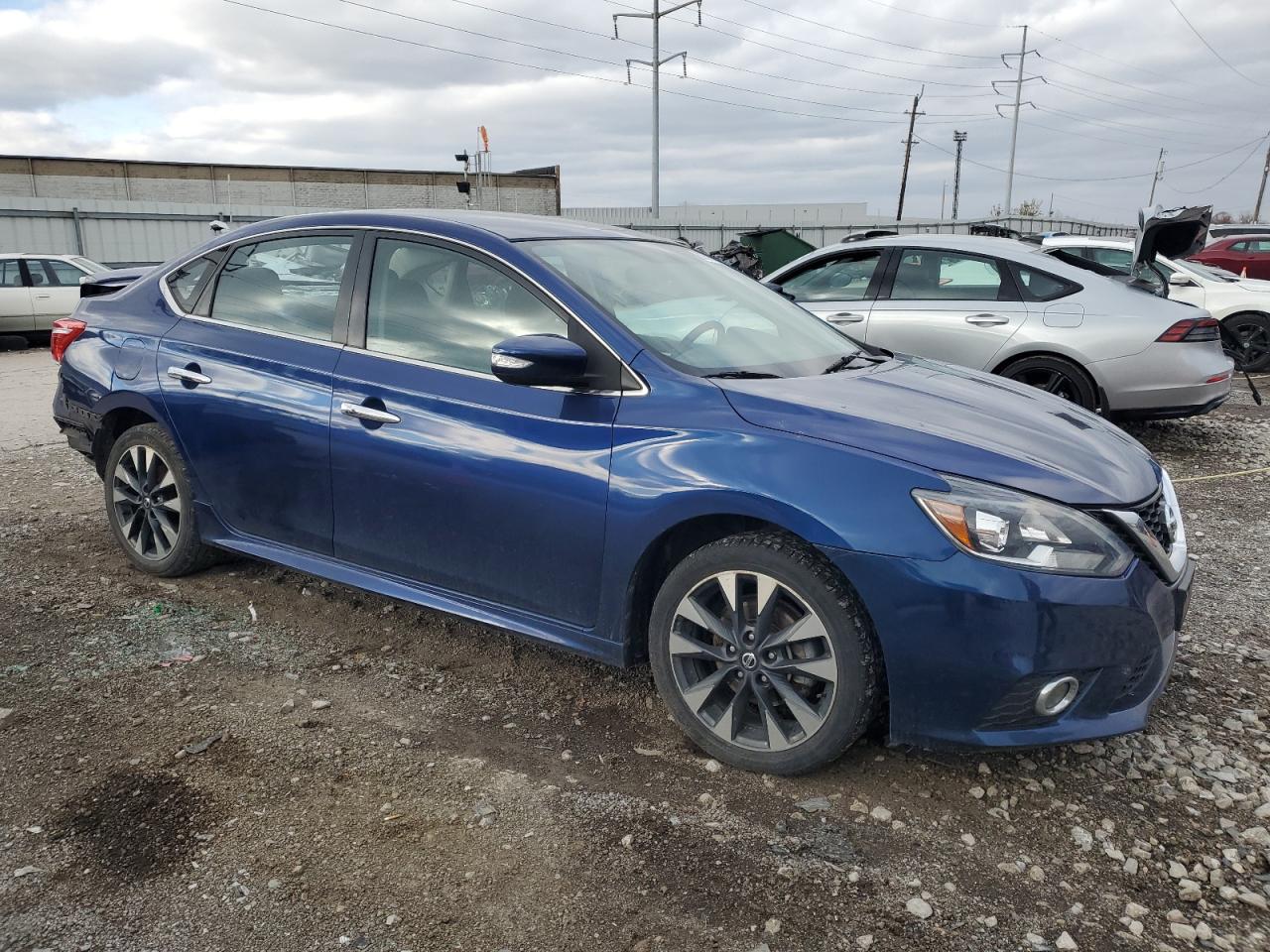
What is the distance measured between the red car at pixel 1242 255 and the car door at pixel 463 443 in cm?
1556

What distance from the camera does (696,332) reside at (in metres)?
3.51

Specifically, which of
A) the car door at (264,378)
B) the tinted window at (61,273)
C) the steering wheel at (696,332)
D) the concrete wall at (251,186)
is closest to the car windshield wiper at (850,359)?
the steering wheel at (696,332)

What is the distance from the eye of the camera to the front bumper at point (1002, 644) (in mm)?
2611

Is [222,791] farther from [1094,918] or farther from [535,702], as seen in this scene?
[1094,918]

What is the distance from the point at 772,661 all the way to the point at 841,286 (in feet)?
18.1

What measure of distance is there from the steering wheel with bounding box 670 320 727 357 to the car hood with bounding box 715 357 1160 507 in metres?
0.24

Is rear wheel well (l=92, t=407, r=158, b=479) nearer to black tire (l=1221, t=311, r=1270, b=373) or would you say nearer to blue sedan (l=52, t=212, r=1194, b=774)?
blue sedan (l=52, t=212, r=1194, b=774)

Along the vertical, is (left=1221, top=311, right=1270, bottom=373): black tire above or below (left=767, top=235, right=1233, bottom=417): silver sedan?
below

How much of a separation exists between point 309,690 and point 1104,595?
263 cm

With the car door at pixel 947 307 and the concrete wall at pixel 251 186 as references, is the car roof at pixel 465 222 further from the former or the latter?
the concrete wall at pixel 251 186

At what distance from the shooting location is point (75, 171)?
144 ft

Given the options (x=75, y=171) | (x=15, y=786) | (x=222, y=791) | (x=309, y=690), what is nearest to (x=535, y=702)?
(x=309, y=690)

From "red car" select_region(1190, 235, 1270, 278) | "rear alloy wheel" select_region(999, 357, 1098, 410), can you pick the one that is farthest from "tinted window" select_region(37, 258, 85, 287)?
"red car" select_region(1190, 235, 1270, 278)

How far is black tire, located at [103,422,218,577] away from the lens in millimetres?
4355
